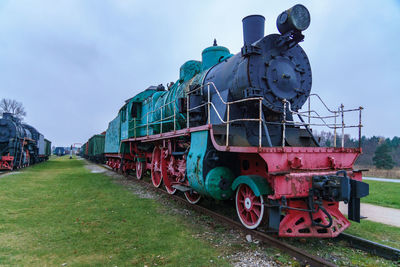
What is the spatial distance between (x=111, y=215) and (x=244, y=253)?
363 cm

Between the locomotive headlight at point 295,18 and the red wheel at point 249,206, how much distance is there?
3.34m

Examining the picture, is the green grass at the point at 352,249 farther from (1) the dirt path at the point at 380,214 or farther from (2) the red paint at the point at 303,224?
(1) the dirt path at the point at 380,214

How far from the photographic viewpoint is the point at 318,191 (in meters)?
4.25

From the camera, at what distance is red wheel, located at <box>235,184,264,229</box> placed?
468 cm

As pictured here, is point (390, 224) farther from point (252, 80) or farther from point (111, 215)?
point (111, 215)

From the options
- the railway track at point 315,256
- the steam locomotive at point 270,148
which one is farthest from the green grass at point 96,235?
the steam locomotive at point 270,148

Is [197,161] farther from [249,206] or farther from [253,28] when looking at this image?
[253,28]

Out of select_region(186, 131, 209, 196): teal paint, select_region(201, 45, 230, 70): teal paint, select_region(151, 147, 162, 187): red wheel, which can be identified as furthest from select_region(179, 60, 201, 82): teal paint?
select_region(186, 131, 209, 196): teal paint

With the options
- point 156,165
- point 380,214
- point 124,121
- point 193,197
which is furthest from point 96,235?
point 124,121

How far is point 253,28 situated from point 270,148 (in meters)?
3.27

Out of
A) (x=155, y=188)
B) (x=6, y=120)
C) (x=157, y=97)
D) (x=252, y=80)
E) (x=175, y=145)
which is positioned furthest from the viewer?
(x=6, y=120)

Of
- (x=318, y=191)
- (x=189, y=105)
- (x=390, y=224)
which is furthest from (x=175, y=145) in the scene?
(x=390, y=224)

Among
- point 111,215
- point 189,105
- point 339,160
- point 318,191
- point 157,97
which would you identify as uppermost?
point 157,97

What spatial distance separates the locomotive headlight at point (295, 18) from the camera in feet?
16.8
